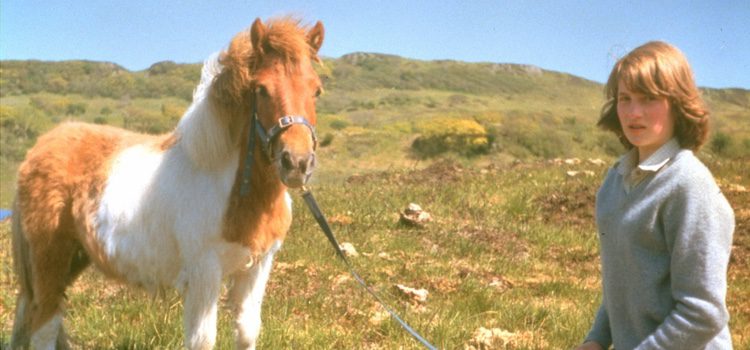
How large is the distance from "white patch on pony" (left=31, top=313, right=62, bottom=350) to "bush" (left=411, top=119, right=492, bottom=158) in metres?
22.2

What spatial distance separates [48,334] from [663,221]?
11.1 ft

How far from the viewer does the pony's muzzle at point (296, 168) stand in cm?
255

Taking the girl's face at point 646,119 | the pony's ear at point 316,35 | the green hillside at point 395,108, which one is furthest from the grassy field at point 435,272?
the green hillside at point 395,108

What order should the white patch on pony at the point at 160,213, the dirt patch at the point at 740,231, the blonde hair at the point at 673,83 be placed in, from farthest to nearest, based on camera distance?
1. the dirt patch at the point at 740,231
2. the white patch on pony at the point at 160,213
3. the blonde hair at the point at 673,83

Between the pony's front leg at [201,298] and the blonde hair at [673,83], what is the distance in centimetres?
201

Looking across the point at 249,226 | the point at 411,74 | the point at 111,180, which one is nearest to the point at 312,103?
the point at 249,226

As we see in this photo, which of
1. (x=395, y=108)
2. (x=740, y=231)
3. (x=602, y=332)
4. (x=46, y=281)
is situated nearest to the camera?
(x=602, y=332)

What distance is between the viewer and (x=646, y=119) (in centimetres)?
197

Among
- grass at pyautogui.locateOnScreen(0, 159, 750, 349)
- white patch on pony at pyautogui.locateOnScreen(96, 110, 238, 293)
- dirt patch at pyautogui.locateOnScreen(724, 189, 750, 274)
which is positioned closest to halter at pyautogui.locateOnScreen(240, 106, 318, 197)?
white patch on pony at pyautogui.locateOnScreen(96, 110, 238, 293)

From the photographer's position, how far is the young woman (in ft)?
5.74

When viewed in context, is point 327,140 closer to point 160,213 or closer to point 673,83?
point 160,213

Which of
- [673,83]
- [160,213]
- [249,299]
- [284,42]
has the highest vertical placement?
[284,42]

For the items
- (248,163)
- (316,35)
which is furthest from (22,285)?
(316,35)

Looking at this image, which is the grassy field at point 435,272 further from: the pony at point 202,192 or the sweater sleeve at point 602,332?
the sweater sleeve at point 602,332
